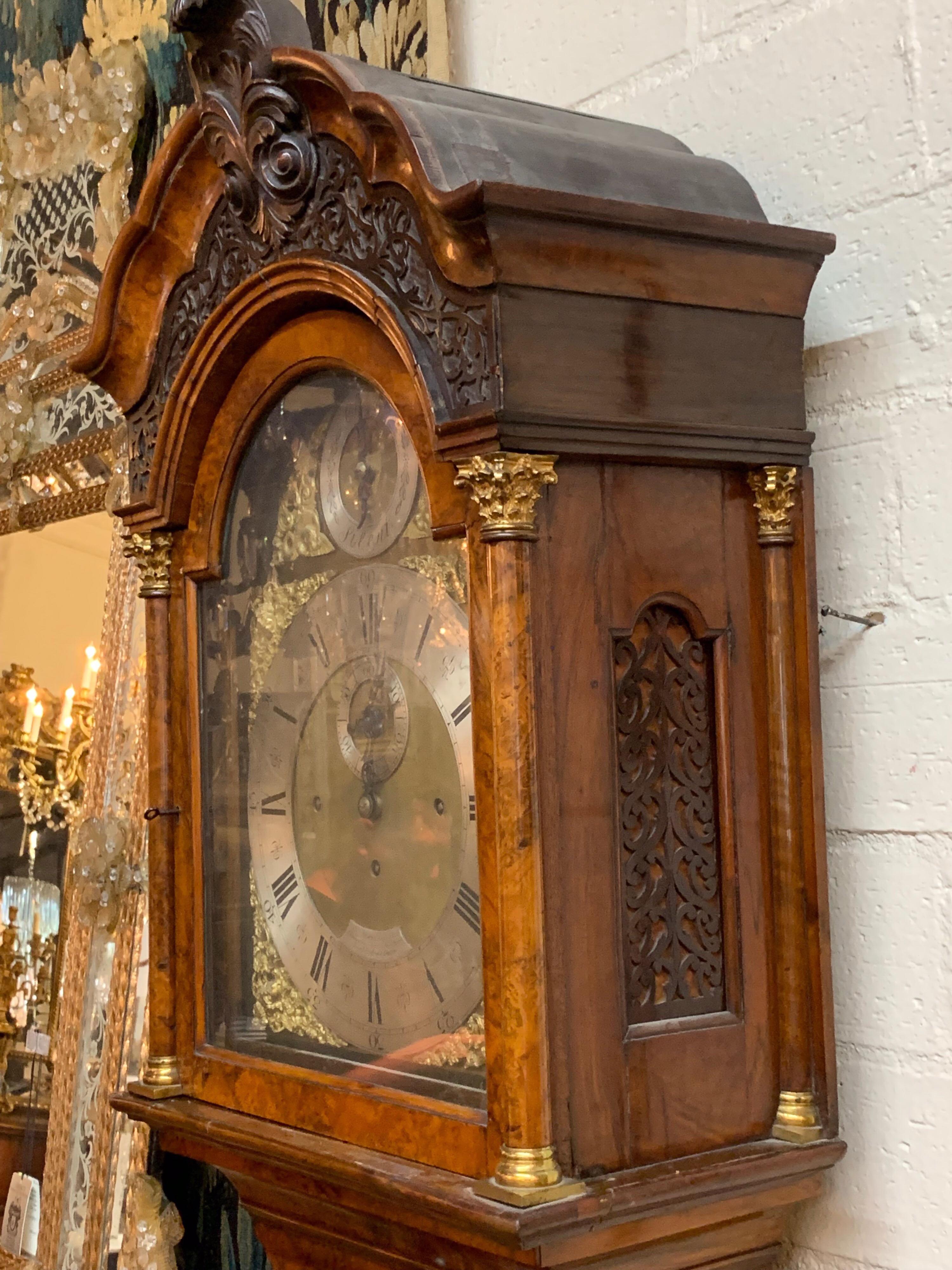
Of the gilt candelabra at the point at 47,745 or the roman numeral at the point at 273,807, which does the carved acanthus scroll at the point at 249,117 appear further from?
the gilt candelabra at the point at 47,745

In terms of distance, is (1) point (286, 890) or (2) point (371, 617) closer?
(2) point (371, 617)

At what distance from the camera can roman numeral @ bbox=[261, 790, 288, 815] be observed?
1.34 meters

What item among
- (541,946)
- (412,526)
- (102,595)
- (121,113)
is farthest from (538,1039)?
(121,113)

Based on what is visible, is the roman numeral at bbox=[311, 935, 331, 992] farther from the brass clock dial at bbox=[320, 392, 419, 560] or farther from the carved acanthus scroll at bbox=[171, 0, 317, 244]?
the carved acanthus scroll at bbox=[171, 0, 317, 244]

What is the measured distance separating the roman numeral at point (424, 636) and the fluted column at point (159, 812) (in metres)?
0.37

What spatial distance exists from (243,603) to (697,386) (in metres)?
0.50

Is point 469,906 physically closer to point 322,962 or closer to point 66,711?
point 322,962

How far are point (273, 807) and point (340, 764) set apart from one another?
121 millimetres

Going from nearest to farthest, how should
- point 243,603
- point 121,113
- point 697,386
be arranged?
point 697,386
point 243,603
point 121,113

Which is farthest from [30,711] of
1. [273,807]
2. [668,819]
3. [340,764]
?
[668,819]

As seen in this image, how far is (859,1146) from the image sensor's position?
1.22 meters

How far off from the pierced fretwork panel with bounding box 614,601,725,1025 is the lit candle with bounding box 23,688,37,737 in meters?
1.59

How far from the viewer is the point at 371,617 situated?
4.04ft

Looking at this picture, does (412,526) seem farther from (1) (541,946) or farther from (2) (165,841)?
(2) (165,841)
